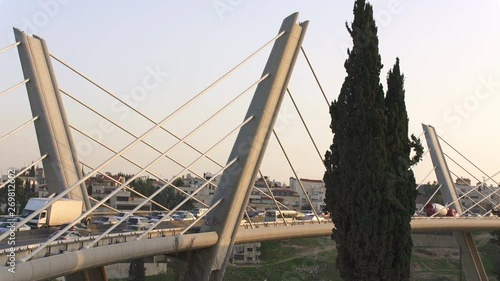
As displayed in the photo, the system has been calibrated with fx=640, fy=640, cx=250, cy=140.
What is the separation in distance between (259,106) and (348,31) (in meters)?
5.05

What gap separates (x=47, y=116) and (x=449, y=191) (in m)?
42.8

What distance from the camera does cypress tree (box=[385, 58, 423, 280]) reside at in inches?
890

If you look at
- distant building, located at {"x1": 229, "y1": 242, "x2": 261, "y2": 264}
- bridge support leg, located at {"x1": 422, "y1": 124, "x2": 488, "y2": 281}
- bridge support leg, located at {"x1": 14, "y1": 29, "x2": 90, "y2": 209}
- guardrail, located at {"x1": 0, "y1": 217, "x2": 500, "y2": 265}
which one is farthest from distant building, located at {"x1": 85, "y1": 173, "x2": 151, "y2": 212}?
bridge support leg, located at {"x1": 14, "y1": 29, "x2": 90, "y2": 209}

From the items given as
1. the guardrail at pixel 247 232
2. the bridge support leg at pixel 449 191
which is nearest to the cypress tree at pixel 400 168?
the guardrail at pixel 247 232

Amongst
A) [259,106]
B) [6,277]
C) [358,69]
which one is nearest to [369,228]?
[358,69]

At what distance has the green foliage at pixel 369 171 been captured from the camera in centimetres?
2241

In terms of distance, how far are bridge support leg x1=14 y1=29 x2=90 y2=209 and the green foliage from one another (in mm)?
9661

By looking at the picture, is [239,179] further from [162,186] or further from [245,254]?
[245,254]

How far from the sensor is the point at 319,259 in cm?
8244

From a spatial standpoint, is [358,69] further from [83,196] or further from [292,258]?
[292,258]

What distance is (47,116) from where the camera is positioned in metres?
23.1

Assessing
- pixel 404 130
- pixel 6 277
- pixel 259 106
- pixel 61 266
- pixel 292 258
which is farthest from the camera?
pixel 292 258

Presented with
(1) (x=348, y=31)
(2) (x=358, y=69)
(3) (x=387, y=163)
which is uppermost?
(1) (x=348, y=31)

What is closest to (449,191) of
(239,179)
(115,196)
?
(239,179)
